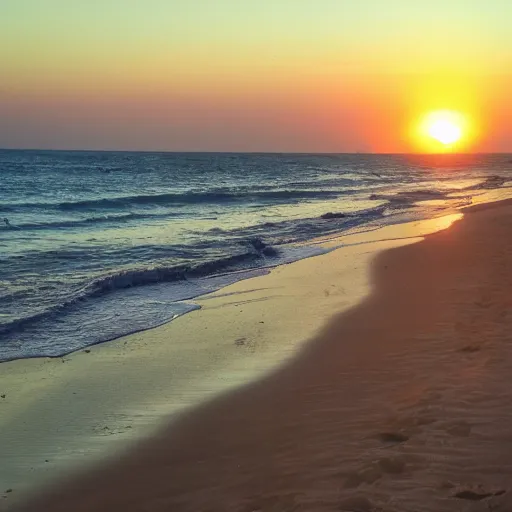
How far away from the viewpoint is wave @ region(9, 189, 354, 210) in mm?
31562

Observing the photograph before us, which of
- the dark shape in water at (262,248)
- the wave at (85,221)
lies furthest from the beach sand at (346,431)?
the wave at (85,221)

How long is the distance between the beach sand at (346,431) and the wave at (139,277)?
188 centimetres

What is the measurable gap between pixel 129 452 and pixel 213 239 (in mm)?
14849

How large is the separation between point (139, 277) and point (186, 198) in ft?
81.6

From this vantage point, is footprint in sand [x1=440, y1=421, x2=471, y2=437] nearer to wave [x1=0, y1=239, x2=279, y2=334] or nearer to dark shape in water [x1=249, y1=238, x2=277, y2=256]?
wave [x1=0, y1=239, x2=279, y2=334]

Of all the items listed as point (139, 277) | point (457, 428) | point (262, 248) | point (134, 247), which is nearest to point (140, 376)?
point (457, 428)

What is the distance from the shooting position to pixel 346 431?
5137mm

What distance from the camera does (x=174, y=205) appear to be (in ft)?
112

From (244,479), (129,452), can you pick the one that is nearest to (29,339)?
(129,452)

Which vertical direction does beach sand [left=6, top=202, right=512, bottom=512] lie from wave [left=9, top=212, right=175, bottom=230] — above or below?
below

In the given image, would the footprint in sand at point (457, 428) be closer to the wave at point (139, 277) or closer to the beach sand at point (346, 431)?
the beach sand at point (346, 431)

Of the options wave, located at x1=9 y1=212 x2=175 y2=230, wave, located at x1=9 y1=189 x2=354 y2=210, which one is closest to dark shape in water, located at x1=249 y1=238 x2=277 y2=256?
wave, located at x1=9 y1=212 x2=175 y2=230

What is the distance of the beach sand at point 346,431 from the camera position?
4.21 metres

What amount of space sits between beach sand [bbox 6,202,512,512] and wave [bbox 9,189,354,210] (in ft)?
78.5
